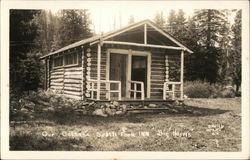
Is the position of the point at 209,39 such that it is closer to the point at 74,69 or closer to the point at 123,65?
the point at 123,65

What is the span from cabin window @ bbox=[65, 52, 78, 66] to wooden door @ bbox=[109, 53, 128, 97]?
88 cm

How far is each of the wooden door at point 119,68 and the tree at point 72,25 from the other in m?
1.00

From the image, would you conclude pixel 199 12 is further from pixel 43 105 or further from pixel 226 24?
pixel 43 105

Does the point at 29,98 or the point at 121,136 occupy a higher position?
the point at 29,98

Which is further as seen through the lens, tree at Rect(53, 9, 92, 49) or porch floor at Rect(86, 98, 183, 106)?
porch floor at Rect(86, 98, 183, 106)

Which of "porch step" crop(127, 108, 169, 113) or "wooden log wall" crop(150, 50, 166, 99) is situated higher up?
"wooden log wall" crop(150, 50, 166, 99)

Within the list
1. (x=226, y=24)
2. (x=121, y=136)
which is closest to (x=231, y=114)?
(x=226, y=24)

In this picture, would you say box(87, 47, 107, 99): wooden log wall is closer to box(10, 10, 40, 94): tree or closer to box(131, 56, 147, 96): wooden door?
box(131, 56, 147, 96): wooden door

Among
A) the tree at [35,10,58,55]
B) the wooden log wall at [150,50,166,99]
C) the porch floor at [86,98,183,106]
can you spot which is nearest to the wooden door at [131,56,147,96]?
the wooden log wall at [150,50,166,99]

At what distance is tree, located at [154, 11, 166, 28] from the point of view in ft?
24.9

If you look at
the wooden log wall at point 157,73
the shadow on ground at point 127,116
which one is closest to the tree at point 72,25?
the wooden log wall at point 157,73
